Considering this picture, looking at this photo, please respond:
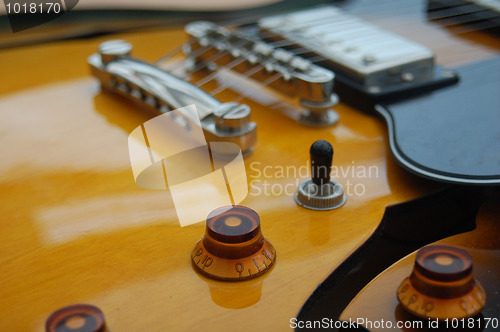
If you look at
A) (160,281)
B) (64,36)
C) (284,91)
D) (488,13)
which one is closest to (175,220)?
(160,281)

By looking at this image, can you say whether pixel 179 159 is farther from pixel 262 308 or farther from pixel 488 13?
pixel 488 13

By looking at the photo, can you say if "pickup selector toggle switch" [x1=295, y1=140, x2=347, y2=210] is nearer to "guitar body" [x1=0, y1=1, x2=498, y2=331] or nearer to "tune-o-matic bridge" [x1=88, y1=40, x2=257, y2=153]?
"guitar body" [x1=0, y1=1, x2=498, y2=331]

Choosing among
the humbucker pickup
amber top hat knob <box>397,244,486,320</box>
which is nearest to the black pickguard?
the humbucker pickup

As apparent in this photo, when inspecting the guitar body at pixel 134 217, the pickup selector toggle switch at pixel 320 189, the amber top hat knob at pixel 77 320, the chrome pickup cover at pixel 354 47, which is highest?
the chrome pickup cover at pixel 354 47

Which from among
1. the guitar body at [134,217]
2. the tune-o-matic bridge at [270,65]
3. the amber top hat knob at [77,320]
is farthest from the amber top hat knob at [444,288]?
the tune-o-matic bridge at [270,65]

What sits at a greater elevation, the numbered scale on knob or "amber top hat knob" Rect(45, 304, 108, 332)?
"amber top hat knob" Rect(45, 304, 108, 332)

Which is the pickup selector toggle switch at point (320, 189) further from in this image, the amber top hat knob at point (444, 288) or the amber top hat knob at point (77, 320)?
the amber top hat knob at point (77, 320)

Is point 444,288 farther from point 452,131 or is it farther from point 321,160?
point 452,131
